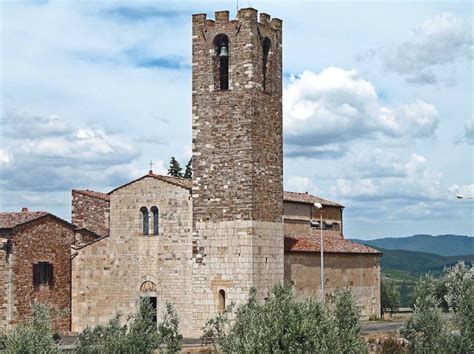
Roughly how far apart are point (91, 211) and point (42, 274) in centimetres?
463

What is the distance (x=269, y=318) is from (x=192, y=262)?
2002 centimetres

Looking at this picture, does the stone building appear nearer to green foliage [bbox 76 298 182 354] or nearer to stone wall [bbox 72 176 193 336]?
stone wall [bbox 72 176 193 336]

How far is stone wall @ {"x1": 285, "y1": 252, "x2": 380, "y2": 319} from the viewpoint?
4956 centimetres

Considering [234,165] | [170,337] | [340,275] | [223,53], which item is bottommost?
[170,337]

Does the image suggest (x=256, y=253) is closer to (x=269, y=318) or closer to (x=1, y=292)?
(x=1, y=292)

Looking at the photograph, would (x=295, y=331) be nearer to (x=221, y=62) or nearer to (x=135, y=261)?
(x=221, y=62)

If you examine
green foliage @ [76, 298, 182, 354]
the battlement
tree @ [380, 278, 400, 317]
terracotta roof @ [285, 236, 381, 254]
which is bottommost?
tree @ [380, 278, 400, 317]

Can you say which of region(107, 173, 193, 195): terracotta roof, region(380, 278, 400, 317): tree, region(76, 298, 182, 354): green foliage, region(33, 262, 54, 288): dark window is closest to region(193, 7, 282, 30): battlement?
region(107, 173, 193, 195): terracotta roof

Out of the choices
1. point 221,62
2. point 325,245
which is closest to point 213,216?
point 221,62

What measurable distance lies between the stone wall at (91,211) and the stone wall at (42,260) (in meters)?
1.37

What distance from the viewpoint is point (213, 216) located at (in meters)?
46.3

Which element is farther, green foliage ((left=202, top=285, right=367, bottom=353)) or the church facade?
the church facade

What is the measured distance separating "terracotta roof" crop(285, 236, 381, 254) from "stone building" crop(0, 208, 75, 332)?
11.9m

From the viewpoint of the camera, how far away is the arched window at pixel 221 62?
1857 inches
